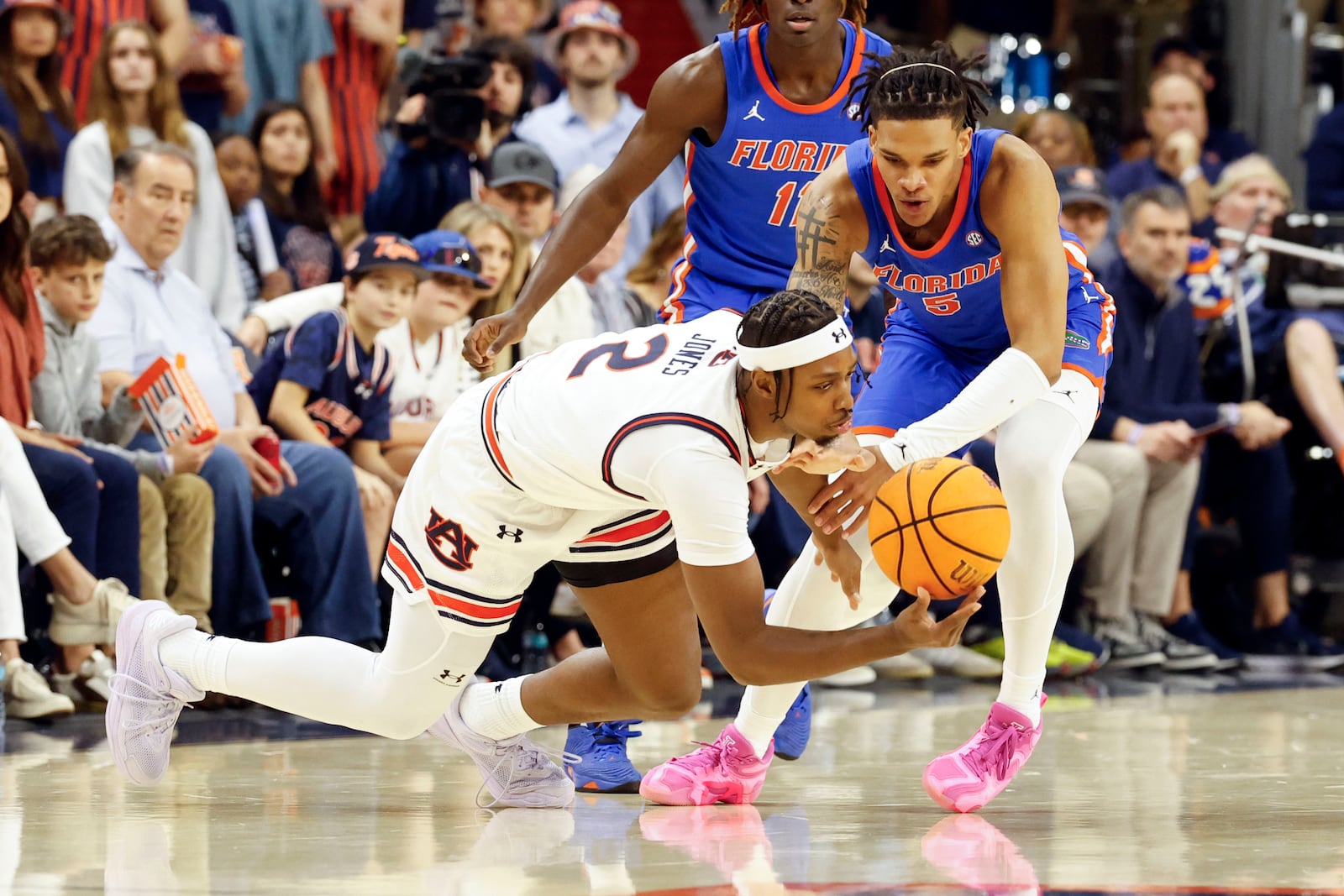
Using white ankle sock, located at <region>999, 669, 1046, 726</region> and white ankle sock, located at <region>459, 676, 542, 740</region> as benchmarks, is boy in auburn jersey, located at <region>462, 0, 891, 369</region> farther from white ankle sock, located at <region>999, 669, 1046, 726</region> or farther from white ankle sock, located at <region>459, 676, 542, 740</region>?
white ankle sock, located at <region>999, 669, 1046, 726</region>

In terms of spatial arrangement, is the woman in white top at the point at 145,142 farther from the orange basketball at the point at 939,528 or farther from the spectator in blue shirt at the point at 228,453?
the orange basketball at the point at 939,528

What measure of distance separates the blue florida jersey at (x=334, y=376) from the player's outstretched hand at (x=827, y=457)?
349cm

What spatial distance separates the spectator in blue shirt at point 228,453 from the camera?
620 centimetres

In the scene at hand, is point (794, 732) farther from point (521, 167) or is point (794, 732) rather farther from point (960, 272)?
point (521, 167)

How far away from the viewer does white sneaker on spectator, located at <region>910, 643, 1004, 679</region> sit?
7426 millimetres

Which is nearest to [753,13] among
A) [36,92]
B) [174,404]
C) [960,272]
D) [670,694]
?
[960,272]

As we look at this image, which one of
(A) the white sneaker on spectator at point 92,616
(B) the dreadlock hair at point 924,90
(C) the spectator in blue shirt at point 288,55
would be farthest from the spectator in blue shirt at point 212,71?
(B) the dreadlock hair at point 924,90

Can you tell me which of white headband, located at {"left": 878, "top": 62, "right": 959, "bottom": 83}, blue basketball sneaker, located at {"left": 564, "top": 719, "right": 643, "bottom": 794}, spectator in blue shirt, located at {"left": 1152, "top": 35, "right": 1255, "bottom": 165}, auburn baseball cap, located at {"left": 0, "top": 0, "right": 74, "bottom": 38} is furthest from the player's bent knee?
spectator in blue shirt, located at {"left": 1152, "top": 35, "right": 1255, "bottom": 165}

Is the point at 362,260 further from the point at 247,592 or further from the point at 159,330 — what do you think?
the point at 247,592

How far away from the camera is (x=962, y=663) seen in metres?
7.49

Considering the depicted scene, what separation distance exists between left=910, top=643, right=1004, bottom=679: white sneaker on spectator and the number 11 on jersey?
10.6 ft

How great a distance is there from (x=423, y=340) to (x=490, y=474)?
3.40 m

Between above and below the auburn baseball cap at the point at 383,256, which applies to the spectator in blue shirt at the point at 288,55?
above

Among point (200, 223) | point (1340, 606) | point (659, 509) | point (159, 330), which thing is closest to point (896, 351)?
point (659, 509)
